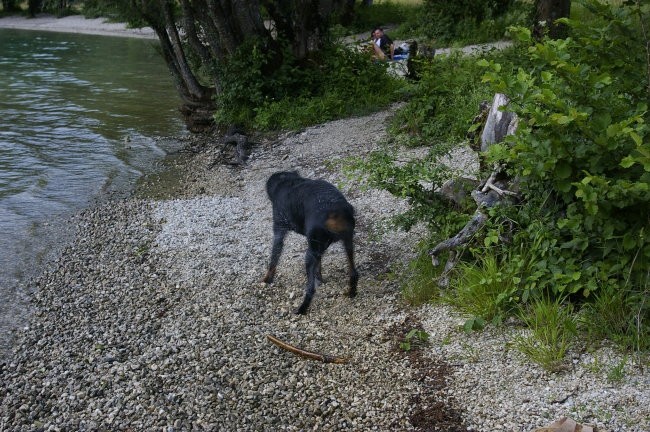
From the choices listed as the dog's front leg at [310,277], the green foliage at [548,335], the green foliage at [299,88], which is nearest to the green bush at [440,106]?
the green foliage at [299,88]

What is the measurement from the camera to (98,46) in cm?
3525

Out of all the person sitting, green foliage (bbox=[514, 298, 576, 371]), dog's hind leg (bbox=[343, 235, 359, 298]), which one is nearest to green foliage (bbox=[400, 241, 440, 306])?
dog's hind leg (bbox=[343, 235, 359, 298])

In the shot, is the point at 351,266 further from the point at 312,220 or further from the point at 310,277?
the point at 312,220

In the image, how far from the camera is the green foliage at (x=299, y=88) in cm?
1351

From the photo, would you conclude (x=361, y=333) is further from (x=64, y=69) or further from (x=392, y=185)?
(x=64, y=69)

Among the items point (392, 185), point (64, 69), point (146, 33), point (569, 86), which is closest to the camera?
point (569, 86)

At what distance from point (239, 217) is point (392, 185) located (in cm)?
368

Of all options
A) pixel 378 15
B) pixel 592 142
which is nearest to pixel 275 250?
pixel 592 142

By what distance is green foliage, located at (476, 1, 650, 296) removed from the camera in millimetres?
4316

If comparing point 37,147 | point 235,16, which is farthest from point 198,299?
point 37,147

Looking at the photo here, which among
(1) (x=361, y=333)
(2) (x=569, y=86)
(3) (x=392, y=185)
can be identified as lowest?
(1) (x=361, y=333)

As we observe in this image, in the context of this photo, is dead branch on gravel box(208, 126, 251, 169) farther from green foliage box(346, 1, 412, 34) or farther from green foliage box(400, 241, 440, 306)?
green foliage box(346, 1, 412, 34)

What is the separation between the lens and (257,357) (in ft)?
18.0

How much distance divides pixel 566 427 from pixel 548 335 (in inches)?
37.9
